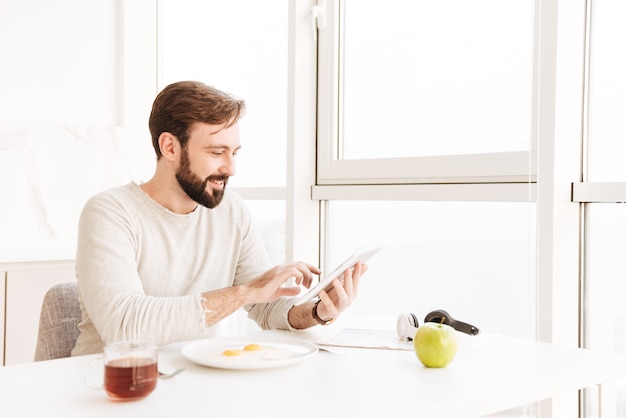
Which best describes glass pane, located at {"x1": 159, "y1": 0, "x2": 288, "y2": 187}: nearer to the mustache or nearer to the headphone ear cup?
the mustache

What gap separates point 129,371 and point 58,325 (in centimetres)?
82

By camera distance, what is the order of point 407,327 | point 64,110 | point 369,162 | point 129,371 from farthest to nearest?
point 64,110, point 369,162, point 407,327, point 129,371

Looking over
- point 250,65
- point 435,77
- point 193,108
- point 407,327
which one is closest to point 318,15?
point 250,65

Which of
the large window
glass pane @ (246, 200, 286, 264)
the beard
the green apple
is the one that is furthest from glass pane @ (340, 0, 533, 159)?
the green apple

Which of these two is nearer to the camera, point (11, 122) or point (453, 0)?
point (453, 0)

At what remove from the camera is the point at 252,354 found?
145 cm

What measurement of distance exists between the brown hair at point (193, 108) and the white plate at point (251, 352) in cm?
66

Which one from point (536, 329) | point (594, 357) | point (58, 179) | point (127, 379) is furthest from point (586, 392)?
point (58, 179)

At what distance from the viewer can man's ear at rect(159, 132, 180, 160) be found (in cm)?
204

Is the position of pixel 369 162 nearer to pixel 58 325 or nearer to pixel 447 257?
pixel 447 257

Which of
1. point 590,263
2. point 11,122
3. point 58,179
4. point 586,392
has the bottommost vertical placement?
point 586,392

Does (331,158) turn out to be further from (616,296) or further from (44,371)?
(44,371)

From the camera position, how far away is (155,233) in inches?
76.3

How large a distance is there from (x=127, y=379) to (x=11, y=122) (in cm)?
239
